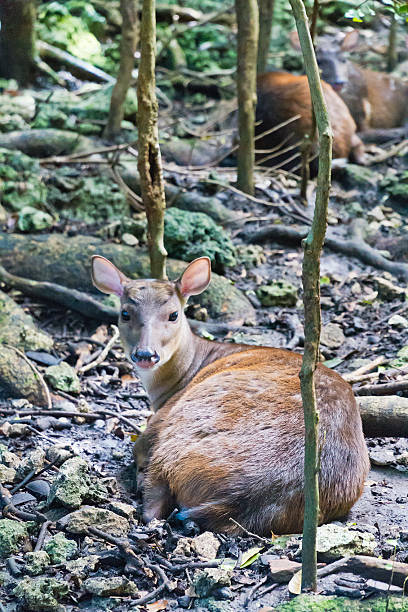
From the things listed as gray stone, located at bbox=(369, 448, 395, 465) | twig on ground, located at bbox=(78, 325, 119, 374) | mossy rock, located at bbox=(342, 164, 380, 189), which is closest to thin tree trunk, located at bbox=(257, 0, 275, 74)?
mossy rock, located at bbox=(342, 164, 380, 189)

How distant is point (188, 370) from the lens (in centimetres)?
493

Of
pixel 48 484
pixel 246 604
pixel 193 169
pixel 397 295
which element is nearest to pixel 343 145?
pixel 193 169

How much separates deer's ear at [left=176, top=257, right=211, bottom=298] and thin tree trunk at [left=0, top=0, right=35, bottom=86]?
5.65 metres

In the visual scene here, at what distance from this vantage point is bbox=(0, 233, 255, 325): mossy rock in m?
6.64

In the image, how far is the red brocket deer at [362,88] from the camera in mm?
11156

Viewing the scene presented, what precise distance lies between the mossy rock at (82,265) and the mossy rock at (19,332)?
2.70 feet

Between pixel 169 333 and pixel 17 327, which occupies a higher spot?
pixel 169 333

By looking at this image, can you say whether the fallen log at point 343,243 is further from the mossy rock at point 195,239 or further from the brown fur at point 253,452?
the brown fur at point 253,452

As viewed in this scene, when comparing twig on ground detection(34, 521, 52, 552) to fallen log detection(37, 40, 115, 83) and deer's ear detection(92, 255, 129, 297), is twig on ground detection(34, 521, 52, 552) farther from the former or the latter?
fallen log detection(37, 40, 115, 83)

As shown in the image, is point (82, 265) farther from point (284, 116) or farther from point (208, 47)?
point (208, 47)

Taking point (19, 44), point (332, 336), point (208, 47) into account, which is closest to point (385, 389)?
point (332, 336)

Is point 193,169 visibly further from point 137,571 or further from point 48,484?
point 137,571

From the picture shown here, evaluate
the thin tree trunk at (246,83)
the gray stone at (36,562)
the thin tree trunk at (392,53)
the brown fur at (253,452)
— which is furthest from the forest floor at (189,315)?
the thin tree trunk at (392,53)

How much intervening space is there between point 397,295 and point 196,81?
20.4ft
